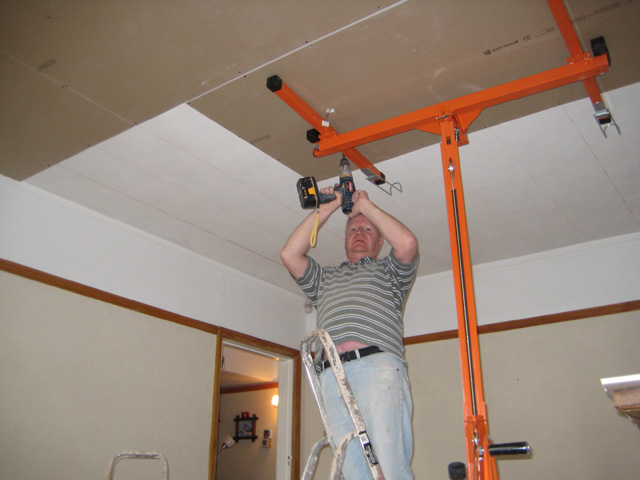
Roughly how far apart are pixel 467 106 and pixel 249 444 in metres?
5.31

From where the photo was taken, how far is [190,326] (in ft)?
12.2

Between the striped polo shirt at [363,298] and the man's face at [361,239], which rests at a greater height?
the man's face at [361,239]

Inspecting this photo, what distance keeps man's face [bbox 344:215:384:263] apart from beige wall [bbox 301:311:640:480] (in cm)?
189

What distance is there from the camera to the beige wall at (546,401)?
327 centimetres

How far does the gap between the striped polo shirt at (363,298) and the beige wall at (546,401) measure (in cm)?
190

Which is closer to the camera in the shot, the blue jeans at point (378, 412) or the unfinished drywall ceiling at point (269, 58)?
the blue jeans at point (378, 412)

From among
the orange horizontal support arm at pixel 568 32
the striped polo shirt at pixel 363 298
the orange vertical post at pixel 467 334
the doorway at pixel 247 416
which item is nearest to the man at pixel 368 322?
the striped polo shirt at pixel 363 298

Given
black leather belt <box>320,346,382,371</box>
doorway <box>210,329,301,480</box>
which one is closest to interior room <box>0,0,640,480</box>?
black leather belt <box>320,346,382,371</box>

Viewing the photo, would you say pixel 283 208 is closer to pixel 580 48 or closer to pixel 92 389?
pixel 92 389

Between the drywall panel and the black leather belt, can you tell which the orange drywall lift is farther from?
the drywall panel

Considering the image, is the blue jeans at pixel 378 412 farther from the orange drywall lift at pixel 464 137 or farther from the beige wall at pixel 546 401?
the beige wall at pixel 546 401

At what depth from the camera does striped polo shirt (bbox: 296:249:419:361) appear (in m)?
1.92

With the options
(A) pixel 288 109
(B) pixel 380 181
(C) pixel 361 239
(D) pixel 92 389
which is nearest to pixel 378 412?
(C) pixel 361 239

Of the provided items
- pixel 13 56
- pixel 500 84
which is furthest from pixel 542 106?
pixel 13 56
